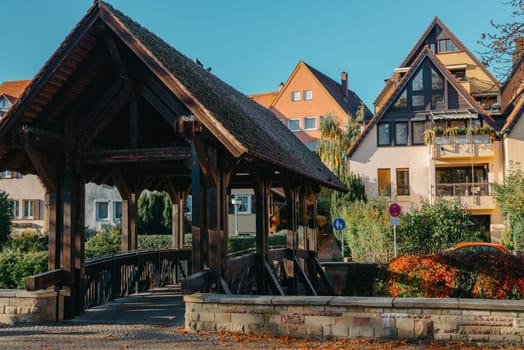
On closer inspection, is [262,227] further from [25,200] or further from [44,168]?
[25,200]

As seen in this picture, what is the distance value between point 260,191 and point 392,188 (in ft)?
83.3

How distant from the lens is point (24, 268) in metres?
14.8

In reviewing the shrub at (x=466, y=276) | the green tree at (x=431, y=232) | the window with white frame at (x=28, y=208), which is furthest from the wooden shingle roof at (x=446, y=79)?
the window with white frame at (x=28, y=208)

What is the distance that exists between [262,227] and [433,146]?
80.1 ft

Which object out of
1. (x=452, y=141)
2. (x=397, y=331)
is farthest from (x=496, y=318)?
(x=452, y=141)

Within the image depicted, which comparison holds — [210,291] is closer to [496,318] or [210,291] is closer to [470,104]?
[496,318]

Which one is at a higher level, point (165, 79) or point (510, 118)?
point (510, 118)

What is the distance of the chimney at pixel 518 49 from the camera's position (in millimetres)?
9391

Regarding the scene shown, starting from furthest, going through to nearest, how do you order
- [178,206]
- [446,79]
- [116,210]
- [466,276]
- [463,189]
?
1. [116,210]
2. [463,189]
3. [446,79]
4. [178,206]
5. [466,276]

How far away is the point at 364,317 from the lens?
28.1 feet

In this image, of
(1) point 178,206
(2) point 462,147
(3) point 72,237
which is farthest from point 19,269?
(2) point 462,147

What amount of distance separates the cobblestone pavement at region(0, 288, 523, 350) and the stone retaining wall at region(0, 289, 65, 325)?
0.68 feet

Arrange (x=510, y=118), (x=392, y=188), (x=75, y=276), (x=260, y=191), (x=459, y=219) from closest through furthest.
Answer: (x=75, y=276)
(x=260, y=191)
(x=459, y=219)
(x=510, y=118)
(x=392, y=188)

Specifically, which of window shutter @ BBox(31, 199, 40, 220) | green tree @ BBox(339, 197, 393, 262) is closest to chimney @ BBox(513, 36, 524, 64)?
green tree @ BBox(339, 197, 393, 262)
